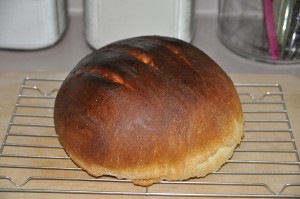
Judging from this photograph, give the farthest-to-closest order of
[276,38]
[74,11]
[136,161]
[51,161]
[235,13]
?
[74,11], [235,13], [276,38], [51,161], [136,161]

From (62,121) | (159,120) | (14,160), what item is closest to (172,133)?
(159,120)

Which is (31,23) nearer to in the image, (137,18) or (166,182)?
(137,18)

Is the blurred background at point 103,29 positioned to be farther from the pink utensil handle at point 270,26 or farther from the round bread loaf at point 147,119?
the round bread loaf at point 147,119

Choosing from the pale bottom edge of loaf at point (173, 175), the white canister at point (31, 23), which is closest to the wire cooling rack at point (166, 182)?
the pale bottom edge of loaf at point (173, 175)

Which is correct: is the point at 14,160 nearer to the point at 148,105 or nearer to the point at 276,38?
the point at 148,105

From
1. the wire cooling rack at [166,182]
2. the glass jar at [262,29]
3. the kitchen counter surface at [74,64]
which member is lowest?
→ the wire cooling rack at [166,182]

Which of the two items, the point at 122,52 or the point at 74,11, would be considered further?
the point at 74,11
